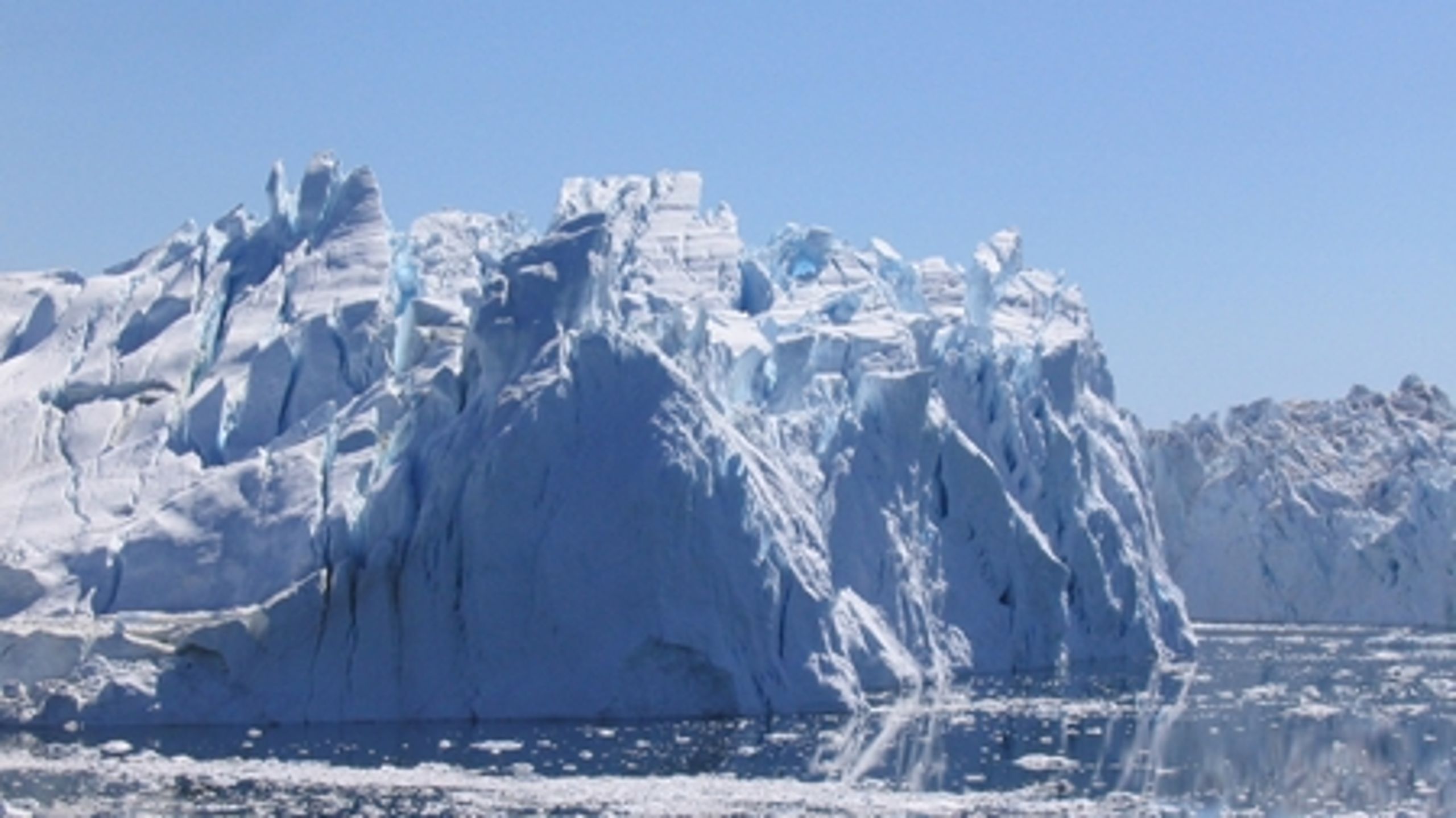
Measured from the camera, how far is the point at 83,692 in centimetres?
1988

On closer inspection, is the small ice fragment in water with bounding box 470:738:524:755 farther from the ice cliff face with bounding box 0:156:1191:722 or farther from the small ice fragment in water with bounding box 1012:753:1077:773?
the small ice fragment in water with bounding box 1012:753:1077:773

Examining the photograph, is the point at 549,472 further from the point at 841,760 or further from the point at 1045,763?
the point at 1045,763

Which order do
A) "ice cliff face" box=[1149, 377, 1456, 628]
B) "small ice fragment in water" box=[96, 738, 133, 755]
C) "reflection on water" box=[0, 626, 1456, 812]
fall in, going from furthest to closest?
"ice cliff face" box=[1149, 377, 1456, 628]
"small ice fragment in water" box=[96, 738, 133, 755]
"reflection on water" box=[0, 626, 1456, 812]

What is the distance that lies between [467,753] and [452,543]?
3739 millimetres

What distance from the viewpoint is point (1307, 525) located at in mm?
44406

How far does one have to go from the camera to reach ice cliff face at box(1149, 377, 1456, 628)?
43.9 m

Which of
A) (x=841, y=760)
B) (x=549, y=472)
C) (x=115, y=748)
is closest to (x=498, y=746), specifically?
(x=841, y=760)

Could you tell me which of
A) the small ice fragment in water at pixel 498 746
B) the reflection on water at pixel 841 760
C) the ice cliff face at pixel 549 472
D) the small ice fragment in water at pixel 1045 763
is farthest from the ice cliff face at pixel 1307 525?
the small ice fragment in water at pixel 498 746

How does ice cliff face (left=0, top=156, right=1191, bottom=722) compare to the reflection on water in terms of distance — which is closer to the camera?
the reflection on water

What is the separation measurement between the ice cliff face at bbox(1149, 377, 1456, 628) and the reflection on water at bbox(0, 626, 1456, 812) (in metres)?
20.7

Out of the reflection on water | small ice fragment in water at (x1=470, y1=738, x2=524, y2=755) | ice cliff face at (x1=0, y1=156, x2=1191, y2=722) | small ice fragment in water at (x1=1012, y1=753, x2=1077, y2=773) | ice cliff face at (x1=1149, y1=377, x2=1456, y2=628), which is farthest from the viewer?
ice cliff face at (x1=1149, y1=377, x2=1456, y2=628)

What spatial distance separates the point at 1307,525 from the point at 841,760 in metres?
29.4

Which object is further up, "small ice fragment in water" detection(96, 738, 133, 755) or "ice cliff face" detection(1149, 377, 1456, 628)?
"ice cliff face" detection(1149, 377, 1456, 628)

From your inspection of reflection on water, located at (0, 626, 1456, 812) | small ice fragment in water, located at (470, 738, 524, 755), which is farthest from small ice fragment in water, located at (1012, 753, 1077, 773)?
small ice fragment in water, located at (470, 738, 524, 755)
